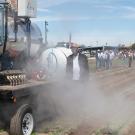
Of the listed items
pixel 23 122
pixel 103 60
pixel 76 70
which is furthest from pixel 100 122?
pixel 103 60

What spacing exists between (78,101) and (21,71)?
3590mm

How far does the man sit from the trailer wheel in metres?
2.40

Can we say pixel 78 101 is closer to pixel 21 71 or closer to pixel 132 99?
pixel 132 99

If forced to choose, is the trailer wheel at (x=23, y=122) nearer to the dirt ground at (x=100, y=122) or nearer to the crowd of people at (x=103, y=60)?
the dirt ground at (x=100, y=122)

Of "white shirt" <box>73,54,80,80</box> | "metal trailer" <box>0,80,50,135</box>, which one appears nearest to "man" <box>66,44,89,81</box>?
"white shirt" <box>73,54,80,80</box>

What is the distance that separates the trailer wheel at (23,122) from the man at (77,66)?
2.40 metres

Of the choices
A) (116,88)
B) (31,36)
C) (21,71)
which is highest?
(31,36)

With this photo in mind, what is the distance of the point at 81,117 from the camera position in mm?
10695

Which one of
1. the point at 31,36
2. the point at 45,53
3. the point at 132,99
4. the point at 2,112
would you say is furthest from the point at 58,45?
the point at 132,99

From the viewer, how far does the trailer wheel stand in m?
8.13

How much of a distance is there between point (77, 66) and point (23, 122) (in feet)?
10.6

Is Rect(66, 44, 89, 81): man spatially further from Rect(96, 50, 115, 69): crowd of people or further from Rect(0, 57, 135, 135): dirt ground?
Rect(96, 50, 115, 69): crowd of people

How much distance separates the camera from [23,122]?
27.6 feet

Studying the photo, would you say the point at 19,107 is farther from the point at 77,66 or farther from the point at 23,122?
the point at 77,66
